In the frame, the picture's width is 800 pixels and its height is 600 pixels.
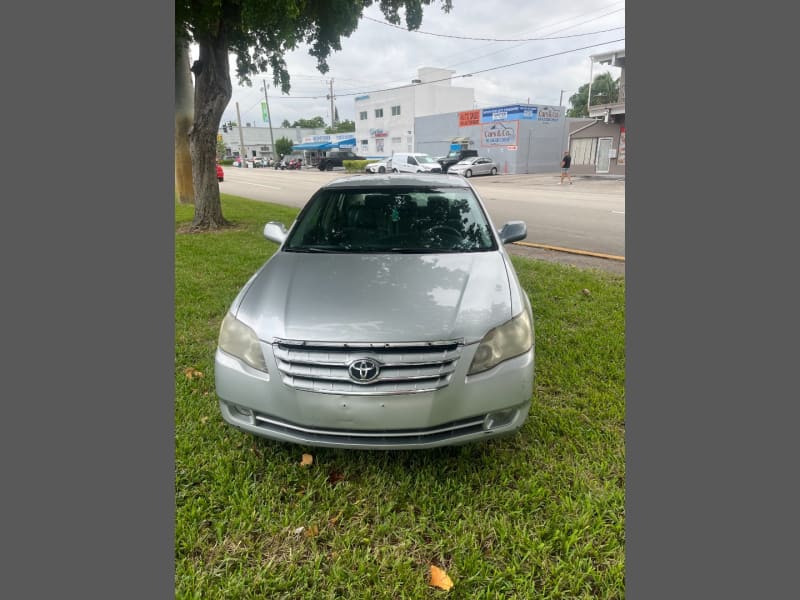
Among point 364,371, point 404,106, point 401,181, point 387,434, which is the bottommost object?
point 387,434

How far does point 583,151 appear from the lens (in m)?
31.3

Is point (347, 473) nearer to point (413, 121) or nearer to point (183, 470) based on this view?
point (183, 470)

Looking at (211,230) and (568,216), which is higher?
(568,216)

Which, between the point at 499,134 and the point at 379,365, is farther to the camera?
the point at 499,134

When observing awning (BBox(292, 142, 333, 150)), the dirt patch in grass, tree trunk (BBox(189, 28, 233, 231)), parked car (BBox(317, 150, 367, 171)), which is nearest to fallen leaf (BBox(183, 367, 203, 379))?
the dirt patch in grass

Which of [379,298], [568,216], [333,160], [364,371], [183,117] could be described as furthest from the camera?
[333,160]

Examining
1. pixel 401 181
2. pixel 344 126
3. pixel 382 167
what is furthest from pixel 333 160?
pixel 401 181

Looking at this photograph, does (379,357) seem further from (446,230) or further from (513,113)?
(513,113)

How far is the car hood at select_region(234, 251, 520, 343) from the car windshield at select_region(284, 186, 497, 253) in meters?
0.21

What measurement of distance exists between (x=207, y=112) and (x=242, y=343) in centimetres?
850

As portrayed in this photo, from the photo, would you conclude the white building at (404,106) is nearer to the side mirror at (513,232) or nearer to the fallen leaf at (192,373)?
the side mirror at (513,232)

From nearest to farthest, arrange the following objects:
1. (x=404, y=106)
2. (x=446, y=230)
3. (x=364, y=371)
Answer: (x=364, y=371) → (x=446, y=230) → (x=404, y=106)

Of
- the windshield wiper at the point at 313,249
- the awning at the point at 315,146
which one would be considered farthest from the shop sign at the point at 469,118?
the windshield wiper at the point at 313,249

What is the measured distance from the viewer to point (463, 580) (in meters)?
1.99
